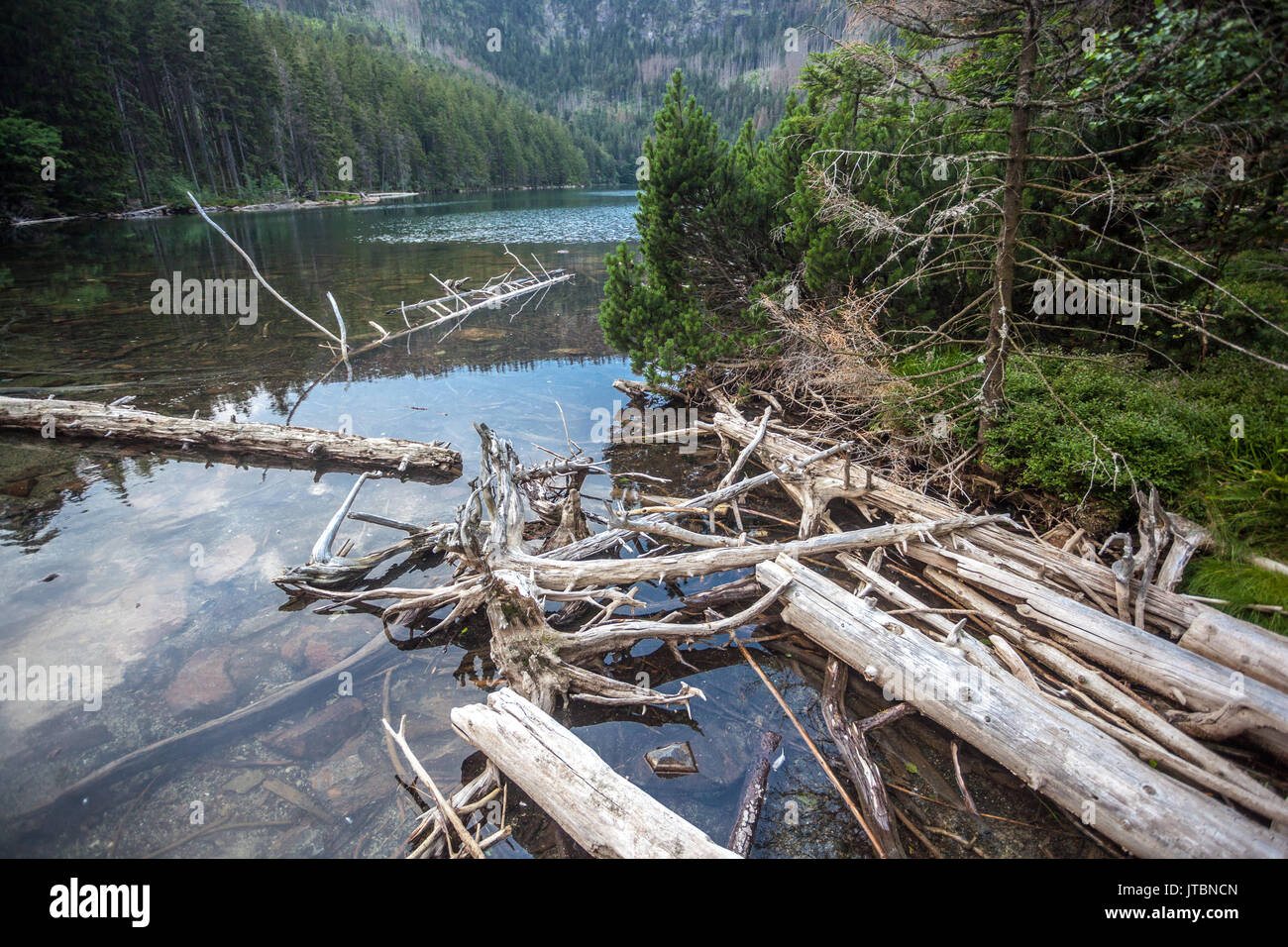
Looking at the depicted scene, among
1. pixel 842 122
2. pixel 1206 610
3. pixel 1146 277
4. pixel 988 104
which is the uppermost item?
pixel 842 122

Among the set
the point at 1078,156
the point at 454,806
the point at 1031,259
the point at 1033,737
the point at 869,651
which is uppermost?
the point at 1078,156

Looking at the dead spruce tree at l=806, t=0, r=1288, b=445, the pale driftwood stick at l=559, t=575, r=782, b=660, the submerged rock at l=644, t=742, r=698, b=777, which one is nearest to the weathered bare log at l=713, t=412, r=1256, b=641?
the dead spruce tree at l=806, t=0, r=1288, b=445

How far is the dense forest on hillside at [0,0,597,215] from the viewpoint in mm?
43500

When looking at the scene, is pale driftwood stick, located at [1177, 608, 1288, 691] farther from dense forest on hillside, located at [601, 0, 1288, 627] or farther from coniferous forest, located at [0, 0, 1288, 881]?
dense forest on hillside, located at [601, 0, 1288, 627]

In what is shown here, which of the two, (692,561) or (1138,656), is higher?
(692,561)

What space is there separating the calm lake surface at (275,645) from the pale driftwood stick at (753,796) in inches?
3.4

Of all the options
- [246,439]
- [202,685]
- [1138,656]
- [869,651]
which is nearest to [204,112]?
[246,439]

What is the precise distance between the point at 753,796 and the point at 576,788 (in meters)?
1.35

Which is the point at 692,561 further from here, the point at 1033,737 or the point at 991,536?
the point at 991,536

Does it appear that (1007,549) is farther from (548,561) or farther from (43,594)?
(43,594)

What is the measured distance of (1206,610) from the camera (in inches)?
180

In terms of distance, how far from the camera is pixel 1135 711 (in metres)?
4.19
